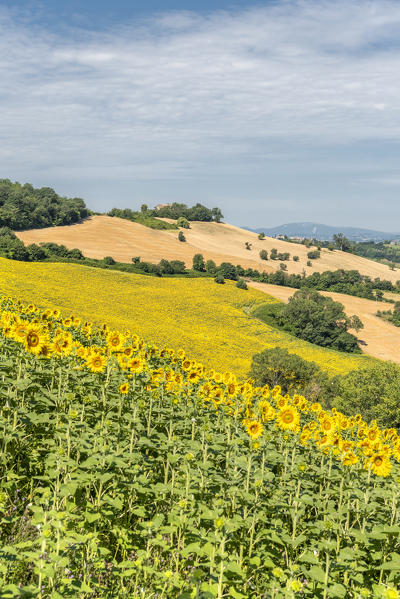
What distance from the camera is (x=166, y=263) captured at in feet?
301

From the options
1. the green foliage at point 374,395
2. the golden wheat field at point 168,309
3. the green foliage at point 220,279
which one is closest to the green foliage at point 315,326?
the golden wheat field at point 168,309

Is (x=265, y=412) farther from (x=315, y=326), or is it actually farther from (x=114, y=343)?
A: (x=315, y=326)

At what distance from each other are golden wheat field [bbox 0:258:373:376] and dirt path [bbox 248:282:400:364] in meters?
8.82

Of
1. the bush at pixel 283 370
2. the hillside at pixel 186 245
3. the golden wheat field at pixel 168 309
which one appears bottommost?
the bush at pixel 283 370

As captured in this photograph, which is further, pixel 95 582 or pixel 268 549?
pixel 268 549

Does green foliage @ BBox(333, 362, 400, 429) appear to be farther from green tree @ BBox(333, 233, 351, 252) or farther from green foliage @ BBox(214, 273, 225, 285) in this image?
green tree @ BBox(333, 233, 351, 252)

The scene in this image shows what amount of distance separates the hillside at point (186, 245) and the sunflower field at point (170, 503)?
8437 cm

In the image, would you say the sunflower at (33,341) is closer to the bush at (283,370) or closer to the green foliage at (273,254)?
the bush at (283,370)

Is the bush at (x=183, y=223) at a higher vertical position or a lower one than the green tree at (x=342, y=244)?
lower

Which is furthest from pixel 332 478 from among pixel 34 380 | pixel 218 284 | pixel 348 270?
pixel 348 270

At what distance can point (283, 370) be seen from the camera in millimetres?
47156

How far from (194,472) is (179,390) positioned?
9.68ft

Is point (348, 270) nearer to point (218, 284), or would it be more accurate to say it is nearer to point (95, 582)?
point (218, 284)

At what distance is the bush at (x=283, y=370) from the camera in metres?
46.2
